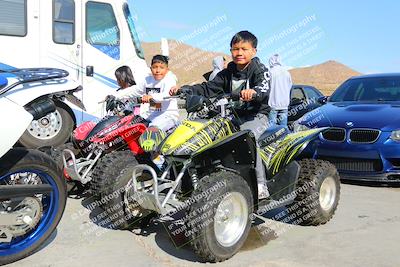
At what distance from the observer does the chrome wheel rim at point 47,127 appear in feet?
27.0

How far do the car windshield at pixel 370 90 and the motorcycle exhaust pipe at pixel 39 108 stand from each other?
226 inches

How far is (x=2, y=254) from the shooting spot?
3.88m

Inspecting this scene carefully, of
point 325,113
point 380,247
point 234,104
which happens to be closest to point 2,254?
point 234,104

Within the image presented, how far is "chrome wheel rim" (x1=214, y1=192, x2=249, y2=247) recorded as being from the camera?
4.16 m

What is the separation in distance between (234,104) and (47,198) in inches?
74.1

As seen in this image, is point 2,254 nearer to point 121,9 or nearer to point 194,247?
point 194,247

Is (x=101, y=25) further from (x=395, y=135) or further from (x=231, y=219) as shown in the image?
(x=231, y=219)

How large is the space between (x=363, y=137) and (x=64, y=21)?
5.87m

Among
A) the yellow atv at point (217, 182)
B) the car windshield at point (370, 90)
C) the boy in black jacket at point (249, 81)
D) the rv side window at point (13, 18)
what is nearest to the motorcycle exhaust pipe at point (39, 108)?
the yellow atv at point (217, 182)

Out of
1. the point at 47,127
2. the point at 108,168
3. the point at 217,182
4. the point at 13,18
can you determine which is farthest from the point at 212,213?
the point at 13,18

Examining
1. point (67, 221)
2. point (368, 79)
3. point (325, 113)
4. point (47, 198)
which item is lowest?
point (67, 221)

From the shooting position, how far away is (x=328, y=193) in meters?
5.49

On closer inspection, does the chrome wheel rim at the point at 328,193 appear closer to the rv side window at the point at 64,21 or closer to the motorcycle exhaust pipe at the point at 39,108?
the motorcycle exhaust pipe at the point at 39,108

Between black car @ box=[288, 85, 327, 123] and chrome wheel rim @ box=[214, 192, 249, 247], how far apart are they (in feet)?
24.6
